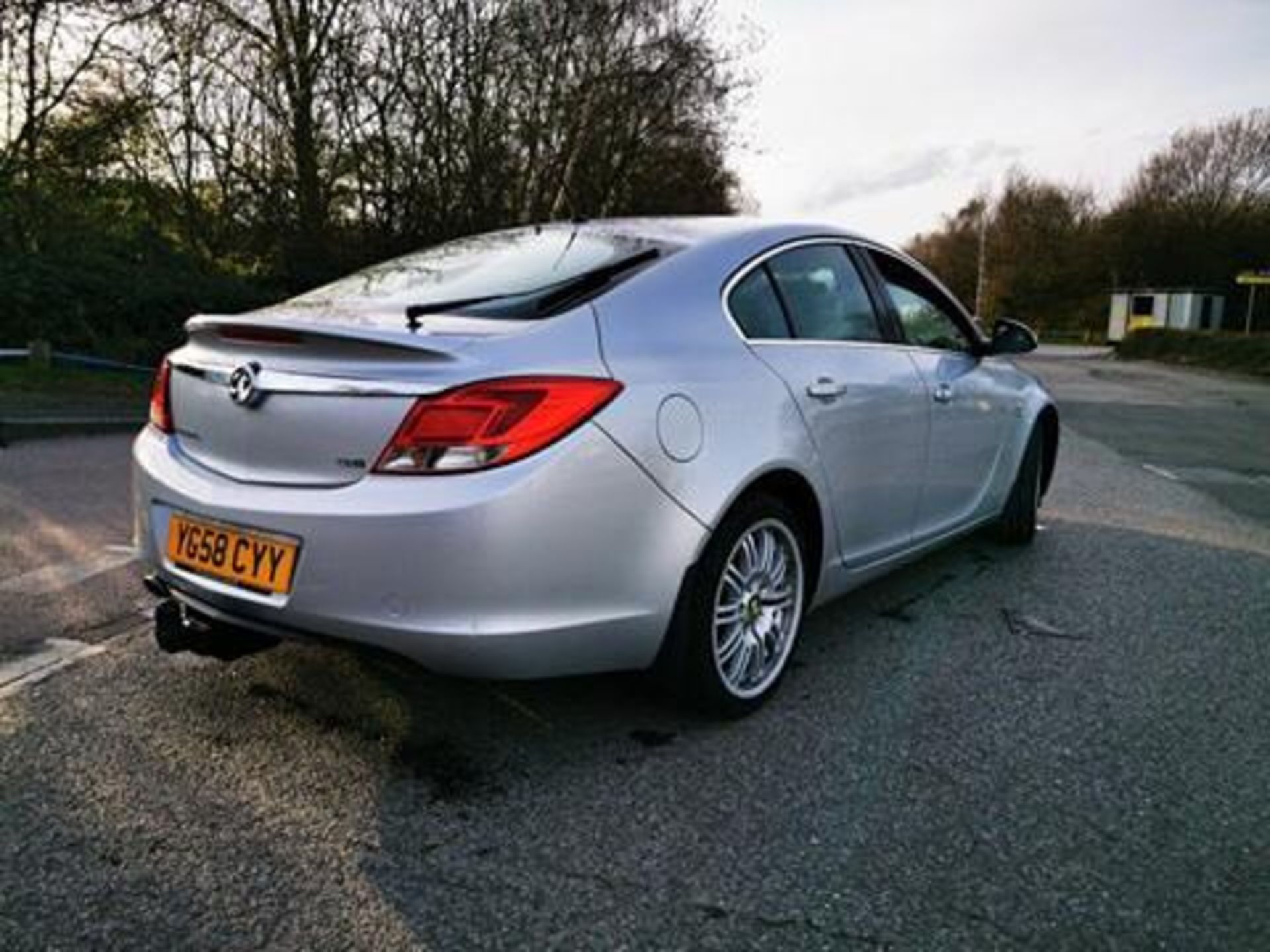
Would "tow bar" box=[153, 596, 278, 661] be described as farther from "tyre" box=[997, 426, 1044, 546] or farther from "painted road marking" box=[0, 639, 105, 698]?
"tyre" box=[997, 426, 1044, 546]

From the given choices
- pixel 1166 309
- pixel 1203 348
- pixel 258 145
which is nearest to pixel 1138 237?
pixel 1166 309

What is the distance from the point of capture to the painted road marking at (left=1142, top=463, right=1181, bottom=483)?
8.09 m

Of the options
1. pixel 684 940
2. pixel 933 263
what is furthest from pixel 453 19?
pixel 933 263

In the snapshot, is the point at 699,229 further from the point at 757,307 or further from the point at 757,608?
the point at 757,608

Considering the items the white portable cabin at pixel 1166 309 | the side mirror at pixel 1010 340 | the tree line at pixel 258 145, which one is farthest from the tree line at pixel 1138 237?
the side mirror at pixel 1010 340

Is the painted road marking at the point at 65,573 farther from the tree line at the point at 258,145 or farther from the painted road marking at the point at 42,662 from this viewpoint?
the tree line at the point at 258,145

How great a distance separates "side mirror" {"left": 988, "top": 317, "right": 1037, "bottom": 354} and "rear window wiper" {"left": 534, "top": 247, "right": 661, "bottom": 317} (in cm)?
220

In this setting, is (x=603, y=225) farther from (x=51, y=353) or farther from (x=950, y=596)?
(x=51, y=353)

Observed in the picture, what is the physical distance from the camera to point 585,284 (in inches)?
113

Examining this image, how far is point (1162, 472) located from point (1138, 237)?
161ft

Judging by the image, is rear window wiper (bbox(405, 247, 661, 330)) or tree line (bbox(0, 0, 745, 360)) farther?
tree line (bbox(0, 0, 745, 360))

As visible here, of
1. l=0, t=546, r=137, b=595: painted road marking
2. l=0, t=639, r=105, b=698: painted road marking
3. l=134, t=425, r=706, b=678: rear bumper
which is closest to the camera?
l=134, t=425, r=706, b=678: rear bumper

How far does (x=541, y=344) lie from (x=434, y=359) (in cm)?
27

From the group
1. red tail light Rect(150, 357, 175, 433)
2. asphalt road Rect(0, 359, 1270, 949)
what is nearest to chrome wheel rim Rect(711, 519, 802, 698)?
asphalt road Rect(0, 359, 1270, 949)
